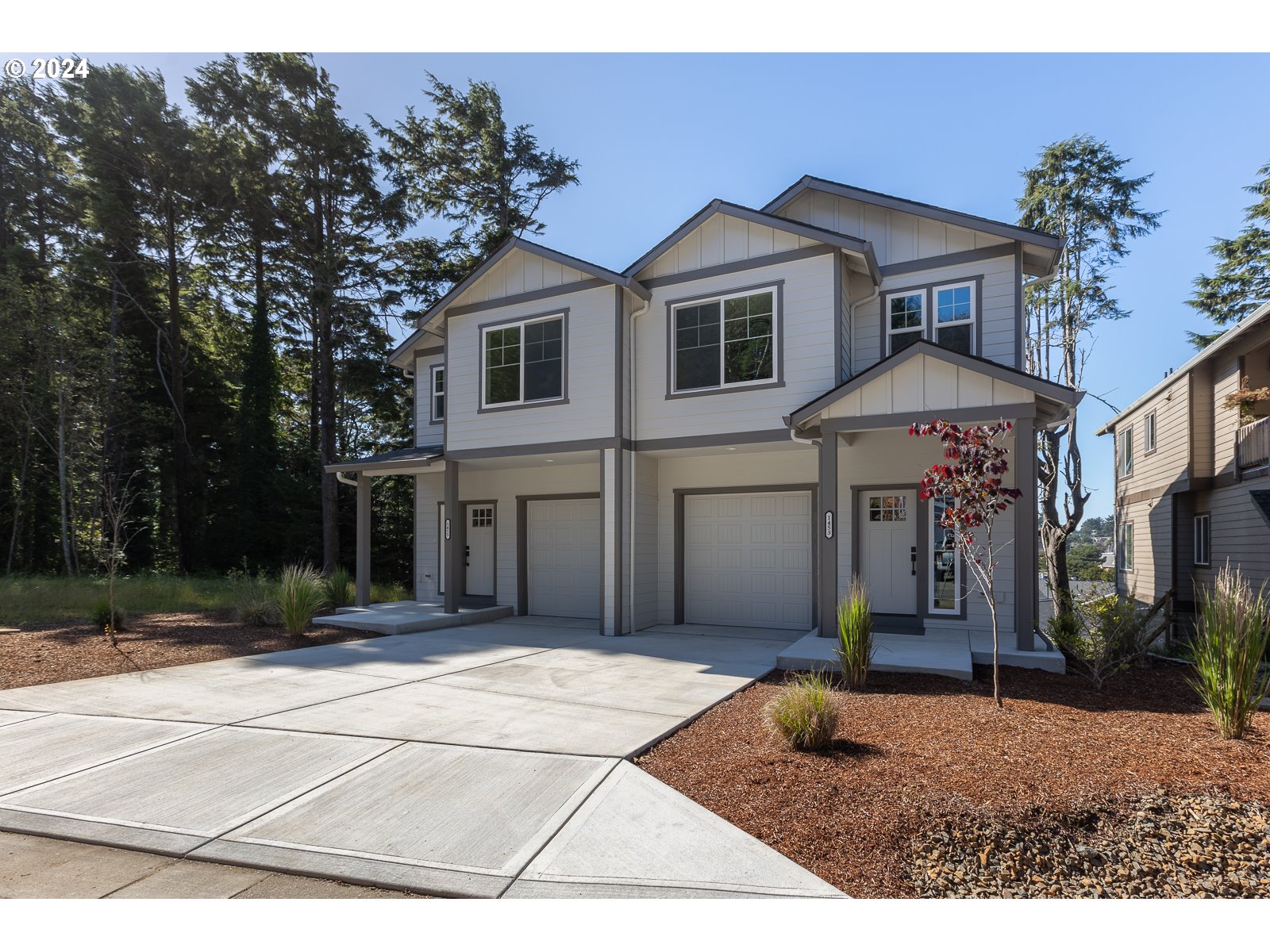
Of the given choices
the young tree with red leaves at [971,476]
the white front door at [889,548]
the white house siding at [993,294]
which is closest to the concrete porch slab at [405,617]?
the white front door at [889,548]

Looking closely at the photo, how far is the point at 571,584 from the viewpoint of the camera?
13.9 m

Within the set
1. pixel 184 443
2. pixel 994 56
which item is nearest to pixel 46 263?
pixel 184 443

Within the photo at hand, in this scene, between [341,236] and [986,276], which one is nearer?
[986,276]

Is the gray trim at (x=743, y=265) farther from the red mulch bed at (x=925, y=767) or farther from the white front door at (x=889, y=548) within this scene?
the red mulch bed at (x=925, y=767)

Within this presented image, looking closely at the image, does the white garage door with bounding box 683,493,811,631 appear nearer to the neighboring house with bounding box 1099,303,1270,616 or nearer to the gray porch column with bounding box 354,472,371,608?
the gray porch column with bounding box 354,472,371,608

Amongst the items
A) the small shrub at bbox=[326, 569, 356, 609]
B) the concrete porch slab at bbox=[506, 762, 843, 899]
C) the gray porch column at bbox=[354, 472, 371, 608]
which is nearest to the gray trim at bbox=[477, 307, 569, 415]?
the gray porch column at bbox=[354, 472, 371, 608]

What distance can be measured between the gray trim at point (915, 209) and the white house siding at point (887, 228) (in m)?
0.11

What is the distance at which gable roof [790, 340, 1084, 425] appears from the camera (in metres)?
8.32

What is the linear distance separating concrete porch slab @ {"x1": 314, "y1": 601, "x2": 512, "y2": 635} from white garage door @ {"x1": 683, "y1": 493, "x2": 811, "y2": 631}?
392 cm

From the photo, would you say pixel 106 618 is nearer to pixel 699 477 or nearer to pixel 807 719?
pixel 699 477

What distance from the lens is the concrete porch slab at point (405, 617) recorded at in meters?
11.8

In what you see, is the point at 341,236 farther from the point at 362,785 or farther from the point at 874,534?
the point at 362,785

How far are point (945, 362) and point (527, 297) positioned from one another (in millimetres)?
7054

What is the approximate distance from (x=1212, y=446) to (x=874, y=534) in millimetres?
9046
